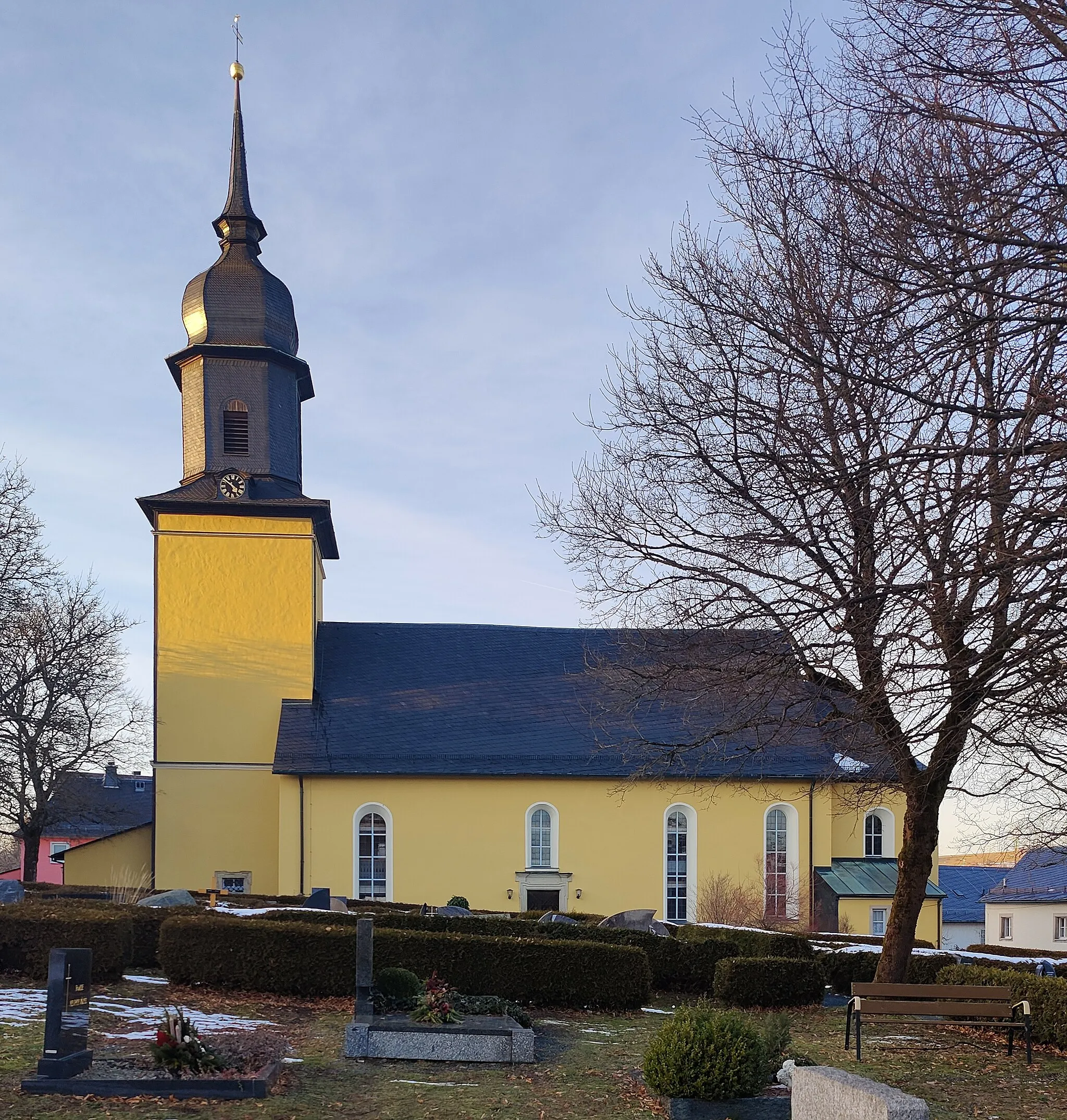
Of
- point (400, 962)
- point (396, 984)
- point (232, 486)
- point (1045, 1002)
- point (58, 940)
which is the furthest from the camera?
point (232, 486)

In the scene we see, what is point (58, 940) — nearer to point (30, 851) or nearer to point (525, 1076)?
point (525, 1076)

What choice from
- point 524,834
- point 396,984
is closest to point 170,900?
point 396,984

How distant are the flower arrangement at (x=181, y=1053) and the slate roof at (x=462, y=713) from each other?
19965mm

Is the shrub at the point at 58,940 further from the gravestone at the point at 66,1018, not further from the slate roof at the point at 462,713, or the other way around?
the slate roof at the point at 462,713

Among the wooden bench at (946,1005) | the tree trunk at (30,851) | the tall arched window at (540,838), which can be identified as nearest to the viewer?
the wooden bench at (946,1005)

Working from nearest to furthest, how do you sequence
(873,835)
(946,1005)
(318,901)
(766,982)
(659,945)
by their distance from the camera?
1. (946,1005)
2. (766,982)
3. (659,945)
4. (318,901)
5. (873,835)

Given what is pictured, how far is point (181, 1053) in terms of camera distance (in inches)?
335

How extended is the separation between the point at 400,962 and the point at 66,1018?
5771mm

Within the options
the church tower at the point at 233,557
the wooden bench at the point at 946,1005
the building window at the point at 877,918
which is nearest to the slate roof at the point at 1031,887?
the building window at the point at 877,918

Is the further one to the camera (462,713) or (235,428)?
(462,713)

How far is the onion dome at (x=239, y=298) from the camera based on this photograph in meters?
30.1

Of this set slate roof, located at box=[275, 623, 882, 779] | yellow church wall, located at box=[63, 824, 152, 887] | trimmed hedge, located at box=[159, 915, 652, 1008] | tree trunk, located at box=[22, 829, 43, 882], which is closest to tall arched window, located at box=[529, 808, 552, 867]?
slate roof, located at box=[275, 623, 882, 779]

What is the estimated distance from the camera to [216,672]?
98.8 ft

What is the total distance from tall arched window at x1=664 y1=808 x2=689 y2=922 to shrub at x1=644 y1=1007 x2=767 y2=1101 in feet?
71.0
